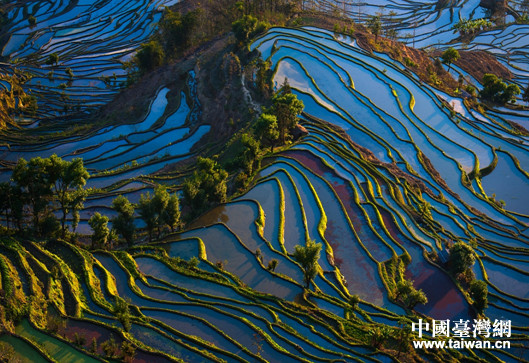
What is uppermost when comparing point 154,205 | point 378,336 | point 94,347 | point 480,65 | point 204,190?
point 480,65

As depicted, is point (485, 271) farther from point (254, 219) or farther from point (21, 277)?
point (21, 277)

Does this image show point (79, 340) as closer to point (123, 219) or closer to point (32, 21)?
point (123, 219)

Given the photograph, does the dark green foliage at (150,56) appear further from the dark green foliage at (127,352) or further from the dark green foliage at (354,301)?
the dark green foliage at (127,352)

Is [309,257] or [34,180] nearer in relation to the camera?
[309,257]

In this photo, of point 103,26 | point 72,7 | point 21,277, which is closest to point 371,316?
point 21,277

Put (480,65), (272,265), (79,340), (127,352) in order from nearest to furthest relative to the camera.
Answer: (127,352), (79,340), (272,265), (480,65)

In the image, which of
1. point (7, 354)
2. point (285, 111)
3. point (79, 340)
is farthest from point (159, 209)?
point (285, 111)

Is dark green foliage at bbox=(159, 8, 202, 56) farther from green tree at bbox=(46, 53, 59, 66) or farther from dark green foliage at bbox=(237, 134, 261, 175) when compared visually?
dark green foliage at bbox=(237, 134, 261, 175)

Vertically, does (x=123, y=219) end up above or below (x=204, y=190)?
below

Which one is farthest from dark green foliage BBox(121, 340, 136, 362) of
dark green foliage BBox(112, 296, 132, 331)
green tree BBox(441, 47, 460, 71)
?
green tree BBox(441, 47, 460, 71)
